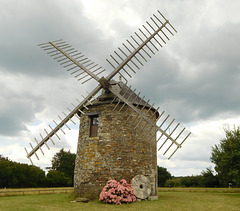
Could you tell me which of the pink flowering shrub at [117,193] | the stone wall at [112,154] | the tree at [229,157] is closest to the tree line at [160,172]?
the tree at [229,157]

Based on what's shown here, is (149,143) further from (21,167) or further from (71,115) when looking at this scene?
(21,167)

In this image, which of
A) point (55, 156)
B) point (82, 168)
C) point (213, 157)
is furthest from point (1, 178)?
point (213, 157)

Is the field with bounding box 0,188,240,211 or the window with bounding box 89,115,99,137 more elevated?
the window with bounding box 89,115,99,137

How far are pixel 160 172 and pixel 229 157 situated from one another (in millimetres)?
32343

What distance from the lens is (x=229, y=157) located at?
16328 mm

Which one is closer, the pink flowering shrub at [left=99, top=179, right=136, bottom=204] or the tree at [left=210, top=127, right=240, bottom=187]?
the pink flowering shrub at [left=99, top=179, right=136, bottom=204]

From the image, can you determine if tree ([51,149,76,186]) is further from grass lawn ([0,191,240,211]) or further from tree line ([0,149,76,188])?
grass lawn ([0,191,240,211])

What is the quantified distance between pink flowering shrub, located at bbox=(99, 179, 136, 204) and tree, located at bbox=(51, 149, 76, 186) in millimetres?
32666

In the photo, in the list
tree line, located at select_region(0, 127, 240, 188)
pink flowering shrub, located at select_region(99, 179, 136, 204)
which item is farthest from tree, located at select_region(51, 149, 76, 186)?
pink flowering shrub, located at select_region(99, 179, 136, 204)

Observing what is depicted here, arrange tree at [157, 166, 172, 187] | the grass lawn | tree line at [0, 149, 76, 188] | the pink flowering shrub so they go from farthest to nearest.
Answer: tree at [157, 166, 172, 187] < tree line at [0, 149, 76, 188] < the pink flowering shrub < the grass lawn

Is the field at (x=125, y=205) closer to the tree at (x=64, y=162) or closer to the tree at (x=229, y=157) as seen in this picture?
the tree at (x=229, y=157)

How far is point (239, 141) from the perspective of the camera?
1655cm

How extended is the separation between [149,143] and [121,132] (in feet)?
6.67

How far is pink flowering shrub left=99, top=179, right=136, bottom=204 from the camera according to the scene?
10.1 m
